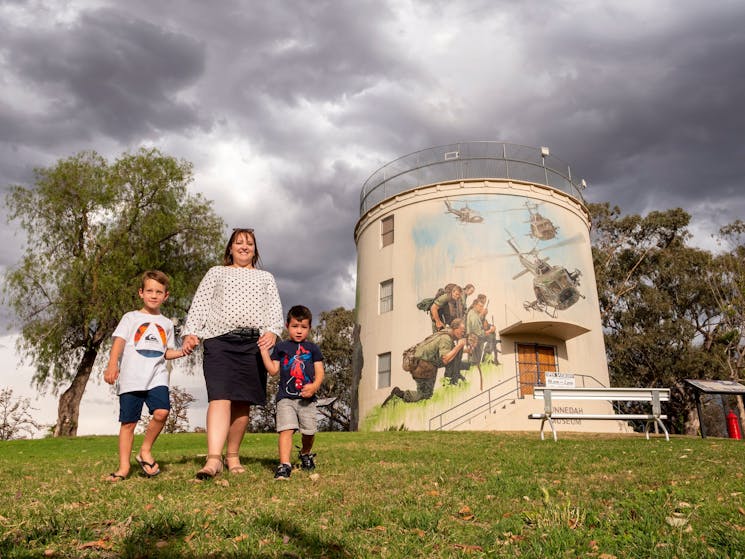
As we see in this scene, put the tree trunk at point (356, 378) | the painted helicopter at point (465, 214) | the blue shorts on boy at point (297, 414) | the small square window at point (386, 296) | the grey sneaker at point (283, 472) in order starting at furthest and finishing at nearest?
the tree trunk at point (356, 378), the small square window at point (386, 296), the painted helicopter at point (465, 214), the blue shorts on boy at point (297, 414), the grey sneaker at point (283, 472)

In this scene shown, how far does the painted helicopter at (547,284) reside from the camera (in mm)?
22812

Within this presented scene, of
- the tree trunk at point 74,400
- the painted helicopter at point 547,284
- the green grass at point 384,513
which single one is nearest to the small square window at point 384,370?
the painted helicopter at point 547,284

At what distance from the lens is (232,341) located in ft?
18.2

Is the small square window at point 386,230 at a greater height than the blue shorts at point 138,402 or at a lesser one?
greater

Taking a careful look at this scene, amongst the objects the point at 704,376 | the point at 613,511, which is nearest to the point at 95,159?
the point at 613,511

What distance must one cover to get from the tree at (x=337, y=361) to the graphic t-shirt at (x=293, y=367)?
1326 inches

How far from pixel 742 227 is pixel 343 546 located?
3674cm

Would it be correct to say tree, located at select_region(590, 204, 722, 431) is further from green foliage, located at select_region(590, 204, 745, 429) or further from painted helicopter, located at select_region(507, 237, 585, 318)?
painted helicopter, located at select_region(507, 237, 585, 318)

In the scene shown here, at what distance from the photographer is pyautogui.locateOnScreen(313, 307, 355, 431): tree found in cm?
3959

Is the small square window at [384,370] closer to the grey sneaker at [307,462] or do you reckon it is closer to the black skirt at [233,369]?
the grey sneaker at [307,462]

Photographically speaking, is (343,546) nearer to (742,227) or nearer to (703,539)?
(703,539)

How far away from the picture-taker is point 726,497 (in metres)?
4.37

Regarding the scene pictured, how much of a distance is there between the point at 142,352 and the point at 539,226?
20.9 metres

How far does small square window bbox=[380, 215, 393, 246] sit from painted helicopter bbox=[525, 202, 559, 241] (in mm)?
5885
